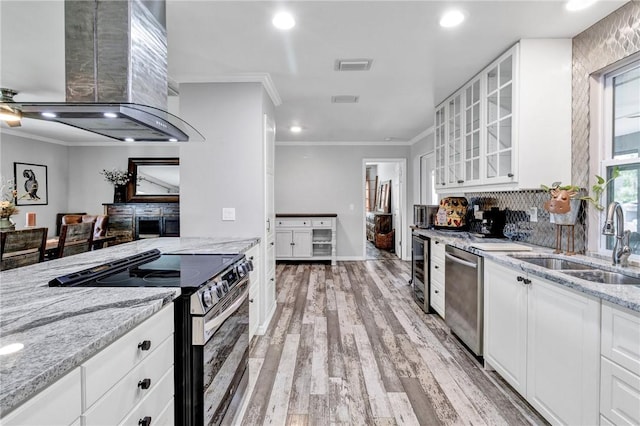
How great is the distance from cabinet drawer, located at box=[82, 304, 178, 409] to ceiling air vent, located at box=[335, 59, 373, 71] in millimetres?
2453

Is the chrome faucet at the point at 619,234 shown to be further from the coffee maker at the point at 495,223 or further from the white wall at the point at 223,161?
the white wall at the point at 223,161

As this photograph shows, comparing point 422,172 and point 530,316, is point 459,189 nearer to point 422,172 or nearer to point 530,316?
point 530,316

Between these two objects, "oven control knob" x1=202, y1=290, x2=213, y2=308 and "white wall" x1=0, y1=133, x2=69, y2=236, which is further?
"white wall" x1=0, y1=133, x2=69, y2=236

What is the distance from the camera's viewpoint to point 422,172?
21.3 feet

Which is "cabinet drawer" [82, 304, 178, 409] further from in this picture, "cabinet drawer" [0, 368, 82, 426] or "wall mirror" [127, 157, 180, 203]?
"wall mirror" [127, 157, 180, 203]

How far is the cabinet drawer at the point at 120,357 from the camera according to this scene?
0.85m

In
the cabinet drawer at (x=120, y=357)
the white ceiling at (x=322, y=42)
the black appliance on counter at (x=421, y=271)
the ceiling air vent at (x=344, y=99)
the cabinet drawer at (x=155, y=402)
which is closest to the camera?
the cabinet drawer at (x=120, y=357)

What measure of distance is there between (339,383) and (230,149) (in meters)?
2.25

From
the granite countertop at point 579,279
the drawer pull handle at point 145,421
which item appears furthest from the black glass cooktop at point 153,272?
the granite countertop at point 579,279

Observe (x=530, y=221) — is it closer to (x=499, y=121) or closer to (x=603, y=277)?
(x=499, y=121)

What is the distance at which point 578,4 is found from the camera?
202 cm

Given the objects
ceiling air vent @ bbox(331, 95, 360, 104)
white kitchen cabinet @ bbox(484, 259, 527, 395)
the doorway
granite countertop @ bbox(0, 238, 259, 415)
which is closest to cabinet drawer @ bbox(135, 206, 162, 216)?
the doorway

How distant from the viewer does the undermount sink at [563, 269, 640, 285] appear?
1.75 m

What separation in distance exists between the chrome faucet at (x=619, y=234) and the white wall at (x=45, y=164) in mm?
8100
